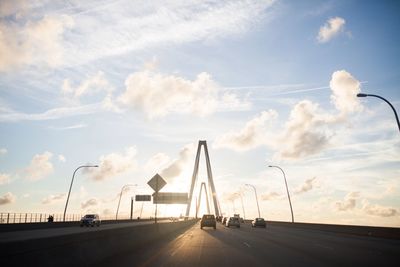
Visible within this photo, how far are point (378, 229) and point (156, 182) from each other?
72.6 ft

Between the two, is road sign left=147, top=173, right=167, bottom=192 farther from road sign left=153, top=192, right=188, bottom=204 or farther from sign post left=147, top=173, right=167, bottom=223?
road sign left=153, top=192, right=188, bottom=204

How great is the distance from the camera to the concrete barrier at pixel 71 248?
23.5ft

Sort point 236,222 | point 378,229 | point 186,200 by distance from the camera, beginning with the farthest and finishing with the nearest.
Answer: point 186,200 → point 236,222 → point 378,229

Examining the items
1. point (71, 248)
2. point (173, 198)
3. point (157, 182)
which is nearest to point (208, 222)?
point (157, 182)

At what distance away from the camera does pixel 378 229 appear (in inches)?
1308

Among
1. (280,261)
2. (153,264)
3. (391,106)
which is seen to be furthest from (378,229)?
(153,264)

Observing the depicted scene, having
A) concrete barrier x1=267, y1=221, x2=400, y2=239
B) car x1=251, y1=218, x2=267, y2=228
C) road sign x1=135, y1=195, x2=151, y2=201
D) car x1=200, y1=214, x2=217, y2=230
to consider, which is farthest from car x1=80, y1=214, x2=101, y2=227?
road sign x1=135, y1=195, x2=151, y2=201

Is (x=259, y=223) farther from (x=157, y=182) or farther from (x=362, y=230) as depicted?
(x=157, y=182)

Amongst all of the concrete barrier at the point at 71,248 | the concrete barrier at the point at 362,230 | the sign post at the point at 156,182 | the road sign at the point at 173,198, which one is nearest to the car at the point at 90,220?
the concrete barrier at the point at 362,230

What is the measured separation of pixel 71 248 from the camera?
10.0 meters

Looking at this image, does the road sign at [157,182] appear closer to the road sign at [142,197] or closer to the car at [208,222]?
the car at [208,222]

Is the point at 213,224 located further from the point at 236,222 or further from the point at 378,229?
the point at 378,229

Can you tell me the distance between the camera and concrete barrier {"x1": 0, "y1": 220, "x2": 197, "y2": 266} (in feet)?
23.5

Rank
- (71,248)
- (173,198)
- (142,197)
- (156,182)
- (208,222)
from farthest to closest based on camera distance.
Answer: (142,197)
(173,198)
(208,222)
(156,182)
(71,248)
